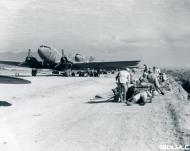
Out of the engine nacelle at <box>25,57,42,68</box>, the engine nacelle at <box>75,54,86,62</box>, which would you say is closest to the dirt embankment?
the engine nacelle at <box>25,57,42,68</box>

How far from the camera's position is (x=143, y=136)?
7.28 metres

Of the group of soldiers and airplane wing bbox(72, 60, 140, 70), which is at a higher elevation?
airplane wing bbox(72, 60, 140, 70)

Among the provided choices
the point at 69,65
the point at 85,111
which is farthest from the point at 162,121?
the point at 69,65

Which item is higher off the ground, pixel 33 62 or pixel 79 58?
pixel 79 58

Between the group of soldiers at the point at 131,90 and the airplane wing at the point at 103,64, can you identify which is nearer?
the group of soldiers at the point at 131,90

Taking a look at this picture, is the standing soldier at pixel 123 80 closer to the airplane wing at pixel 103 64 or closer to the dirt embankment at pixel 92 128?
the dirt embankment at pixel 92 128

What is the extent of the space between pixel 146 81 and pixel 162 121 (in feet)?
20.3

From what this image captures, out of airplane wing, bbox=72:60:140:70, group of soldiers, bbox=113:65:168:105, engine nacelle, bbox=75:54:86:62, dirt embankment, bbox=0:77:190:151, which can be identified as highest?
engine nacelle, bbox=75:54:86:62

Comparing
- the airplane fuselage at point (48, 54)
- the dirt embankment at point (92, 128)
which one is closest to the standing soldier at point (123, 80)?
the dirt embankment at point (92, 128)

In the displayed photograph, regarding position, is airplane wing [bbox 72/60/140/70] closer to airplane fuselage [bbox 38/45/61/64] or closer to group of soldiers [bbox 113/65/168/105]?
airplane fuselage [bbox 38/45/61/64]

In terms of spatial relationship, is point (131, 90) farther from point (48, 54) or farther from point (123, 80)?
point (48, 54)

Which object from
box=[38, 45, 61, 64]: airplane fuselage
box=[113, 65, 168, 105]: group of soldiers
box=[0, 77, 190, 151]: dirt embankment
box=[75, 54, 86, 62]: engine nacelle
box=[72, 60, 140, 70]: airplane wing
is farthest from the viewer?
box=[75, 54, 86, 62]: engine nacelle

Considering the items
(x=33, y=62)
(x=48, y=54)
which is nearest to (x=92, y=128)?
(x=48, y=54)

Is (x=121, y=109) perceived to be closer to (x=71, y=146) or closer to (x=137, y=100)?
(x=137, y=100)
